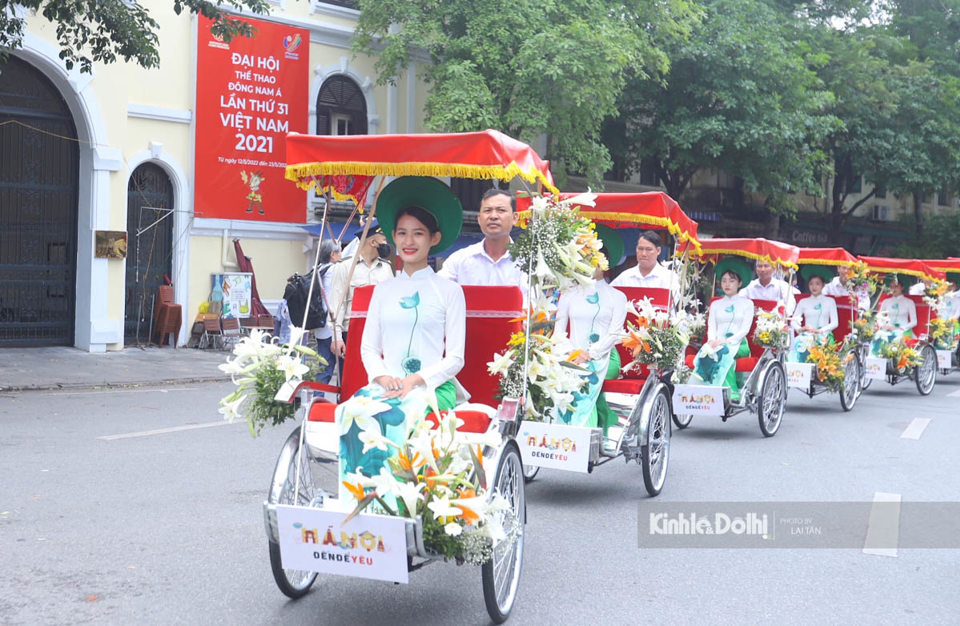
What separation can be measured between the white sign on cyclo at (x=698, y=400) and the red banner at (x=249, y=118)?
11682 millimetres

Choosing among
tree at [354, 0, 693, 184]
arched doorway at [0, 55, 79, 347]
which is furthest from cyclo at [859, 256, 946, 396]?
arched doorway at [0, 55, 79, 347]

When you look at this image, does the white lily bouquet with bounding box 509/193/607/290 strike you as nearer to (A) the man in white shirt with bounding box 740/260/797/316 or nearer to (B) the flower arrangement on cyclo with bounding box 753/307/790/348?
(B) the flower arrangement on cyclo with bounding box 753/307/790/348

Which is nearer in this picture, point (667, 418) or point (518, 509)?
point (518, 509)

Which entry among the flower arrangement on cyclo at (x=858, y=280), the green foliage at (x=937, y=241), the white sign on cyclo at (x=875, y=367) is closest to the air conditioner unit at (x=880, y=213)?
the green foliage at (x=937, y=241)

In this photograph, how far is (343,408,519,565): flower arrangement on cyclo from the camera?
12.9 ft

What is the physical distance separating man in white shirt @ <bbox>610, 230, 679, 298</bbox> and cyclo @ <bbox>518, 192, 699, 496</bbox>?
101 mm

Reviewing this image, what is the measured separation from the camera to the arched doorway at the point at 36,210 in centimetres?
1652

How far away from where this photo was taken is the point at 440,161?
490 cm

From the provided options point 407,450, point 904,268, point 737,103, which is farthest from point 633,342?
point 737,103

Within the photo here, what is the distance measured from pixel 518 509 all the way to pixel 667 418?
302cm

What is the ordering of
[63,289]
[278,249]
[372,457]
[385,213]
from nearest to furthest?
[372,457]
[385,213]
[63,289]
[278,249]

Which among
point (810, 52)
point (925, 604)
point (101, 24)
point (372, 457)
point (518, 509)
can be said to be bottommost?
point (925, 604)

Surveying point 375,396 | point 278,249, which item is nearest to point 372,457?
point 375,396

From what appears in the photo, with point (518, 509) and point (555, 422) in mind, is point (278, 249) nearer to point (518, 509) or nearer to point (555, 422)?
point (555, 422)
